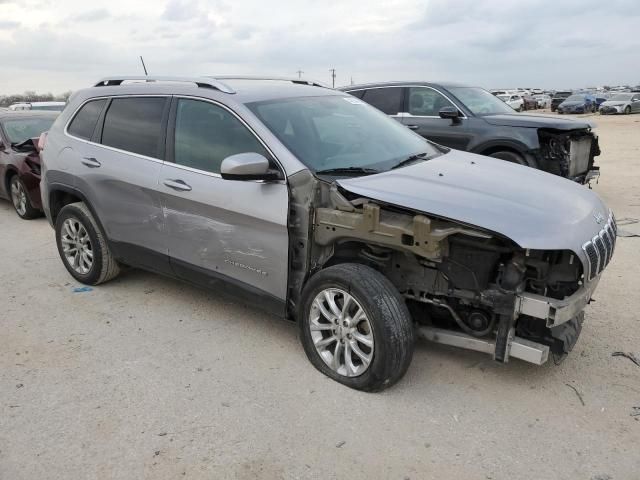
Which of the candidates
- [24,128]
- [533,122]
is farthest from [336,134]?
[24,128]

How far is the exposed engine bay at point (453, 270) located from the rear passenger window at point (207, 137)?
1.99 ft

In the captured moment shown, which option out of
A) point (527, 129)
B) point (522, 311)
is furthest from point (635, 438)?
point (527, 129)

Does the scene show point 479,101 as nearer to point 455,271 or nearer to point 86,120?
point 86,120

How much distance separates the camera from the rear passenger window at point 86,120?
4.75 m

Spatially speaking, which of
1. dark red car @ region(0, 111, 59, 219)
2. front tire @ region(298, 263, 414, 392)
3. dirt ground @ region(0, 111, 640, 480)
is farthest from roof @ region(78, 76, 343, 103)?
dark red car @ region(0, 111, 59, 219)

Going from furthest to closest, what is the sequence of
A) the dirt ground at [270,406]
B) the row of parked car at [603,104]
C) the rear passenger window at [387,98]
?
1. the row of parked car at [603,104]
2. the rear passenger window at [387,98]
3. the dirt ground at [270,406]

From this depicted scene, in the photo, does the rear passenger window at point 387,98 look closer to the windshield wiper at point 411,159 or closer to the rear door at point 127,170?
the windshield wiper at point 411,159

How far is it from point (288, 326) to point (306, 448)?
Answer: 1.47 meters

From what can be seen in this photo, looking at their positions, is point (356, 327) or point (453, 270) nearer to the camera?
point (453, 270)

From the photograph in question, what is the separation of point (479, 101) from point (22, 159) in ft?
22.8

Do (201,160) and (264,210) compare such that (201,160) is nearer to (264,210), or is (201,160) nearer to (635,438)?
(264,210)

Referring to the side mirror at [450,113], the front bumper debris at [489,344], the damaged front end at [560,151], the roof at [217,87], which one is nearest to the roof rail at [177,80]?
the roof at [217,87]

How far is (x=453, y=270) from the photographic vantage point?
311cm

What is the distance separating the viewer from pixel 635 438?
9.20 ft
